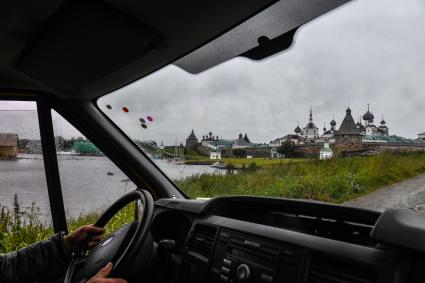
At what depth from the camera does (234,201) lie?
1.97m

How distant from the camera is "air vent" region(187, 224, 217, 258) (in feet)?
5.70

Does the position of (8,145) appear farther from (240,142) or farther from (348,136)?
(348,136)

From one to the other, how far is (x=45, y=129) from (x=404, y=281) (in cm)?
281

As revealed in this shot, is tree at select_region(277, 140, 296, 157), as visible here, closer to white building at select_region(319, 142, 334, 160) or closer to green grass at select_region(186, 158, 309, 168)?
green grass at select_region(186, 158, 309, 168)

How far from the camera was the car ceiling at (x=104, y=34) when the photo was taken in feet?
5.92

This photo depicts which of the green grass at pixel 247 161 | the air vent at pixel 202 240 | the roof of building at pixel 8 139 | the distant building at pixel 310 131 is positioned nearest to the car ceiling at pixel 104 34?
the distant building at pixel 310 131

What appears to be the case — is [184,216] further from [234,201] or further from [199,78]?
[199,78]

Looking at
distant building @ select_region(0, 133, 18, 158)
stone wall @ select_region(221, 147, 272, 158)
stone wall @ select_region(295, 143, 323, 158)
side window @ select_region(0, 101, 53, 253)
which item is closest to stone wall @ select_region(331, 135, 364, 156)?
stone wall @ select_region(295, 143, 323, 158)

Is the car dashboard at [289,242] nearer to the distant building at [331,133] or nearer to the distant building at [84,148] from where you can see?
the distant building at [331,133]

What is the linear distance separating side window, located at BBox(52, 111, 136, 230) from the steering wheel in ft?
4.24

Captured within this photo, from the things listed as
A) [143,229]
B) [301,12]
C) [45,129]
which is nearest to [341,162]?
[301,12]

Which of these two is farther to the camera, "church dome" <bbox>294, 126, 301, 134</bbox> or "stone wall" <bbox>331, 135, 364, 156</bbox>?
"church dome" <bbox>294, 126, 301, 134</bbox>

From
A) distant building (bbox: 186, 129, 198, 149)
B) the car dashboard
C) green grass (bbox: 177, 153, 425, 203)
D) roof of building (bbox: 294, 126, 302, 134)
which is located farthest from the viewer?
distant building (bbox: 186, 129, 198, 149)

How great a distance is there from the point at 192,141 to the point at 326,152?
43.8 inches
